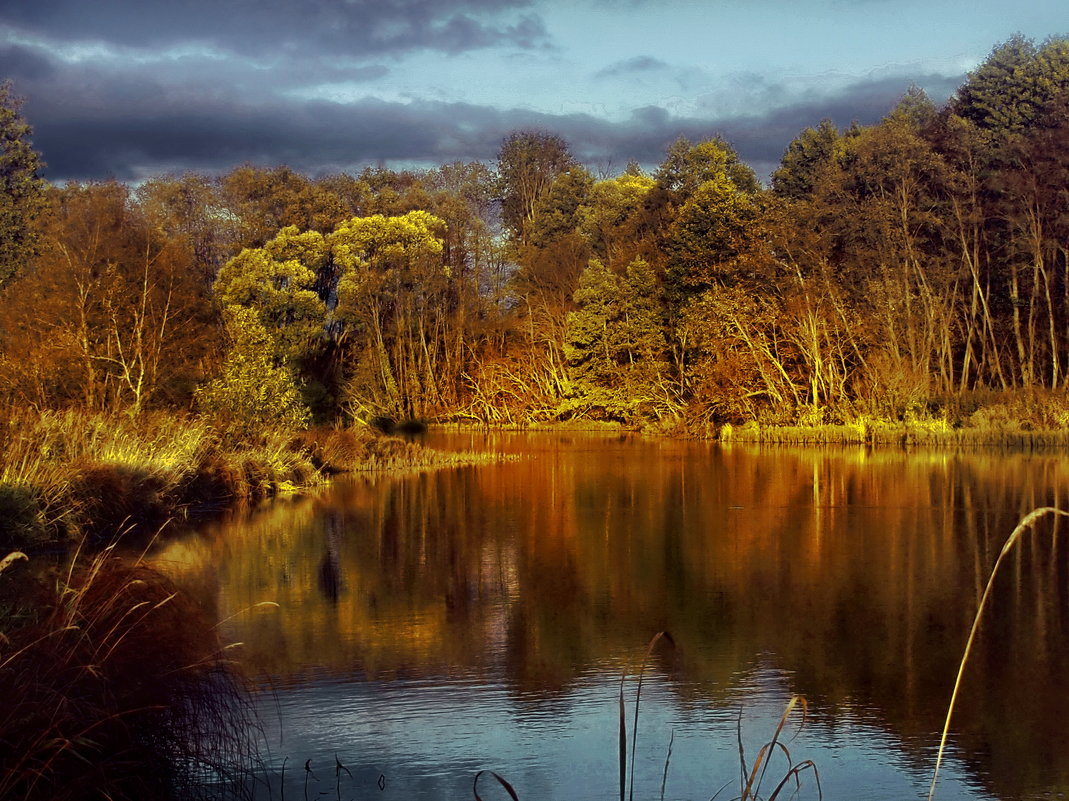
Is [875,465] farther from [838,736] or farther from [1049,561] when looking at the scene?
[838,736]

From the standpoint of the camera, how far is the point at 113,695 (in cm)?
512

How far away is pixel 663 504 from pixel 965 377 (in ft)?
74.1

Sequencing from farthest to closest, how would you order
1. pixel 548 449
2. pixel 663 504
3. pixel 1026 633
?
pixel 548 449
pixel 663 504
pixel 1026 633

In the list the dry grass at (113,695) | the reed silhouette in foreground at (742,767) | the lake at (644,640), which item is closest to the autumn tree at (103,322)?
the lake at (644,640)

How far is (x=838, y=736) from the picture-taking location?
6582 millimetres

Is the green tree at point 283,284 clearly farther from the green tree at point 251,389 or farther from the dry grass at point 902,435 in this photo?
the green tree at point 251,389

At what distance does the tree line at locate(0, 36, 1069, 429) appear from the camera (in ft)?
89.7

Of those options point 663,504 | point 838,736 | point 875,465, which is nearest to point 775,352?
point 875,465

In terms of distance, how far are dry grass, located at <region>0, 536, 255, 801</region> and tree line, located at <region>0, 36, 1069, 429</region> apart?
18.5 metres

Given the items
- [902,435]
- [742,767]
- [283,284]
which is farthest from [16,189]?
[742,767]

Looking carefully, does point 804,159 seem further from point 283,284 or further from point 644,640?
point 644,640

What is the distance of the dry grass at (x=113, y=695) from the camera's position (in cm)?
471

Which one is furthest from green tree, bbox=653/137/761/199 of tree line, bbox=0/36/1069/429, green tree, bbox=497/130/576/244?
green tree, bbox=497/130/576/244

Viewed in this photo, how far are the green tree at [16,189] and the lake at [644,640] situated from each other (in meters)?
34.1
